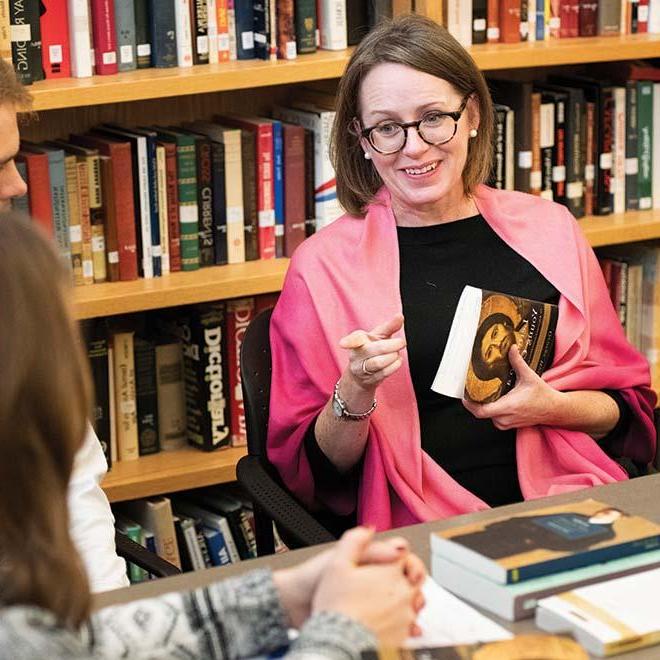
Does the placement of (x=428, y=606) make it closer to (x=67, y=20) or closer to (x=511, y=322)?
(x=511, y=322)

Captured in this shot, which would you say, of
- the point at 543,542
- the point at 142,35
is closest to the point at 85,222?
the point at 142,35

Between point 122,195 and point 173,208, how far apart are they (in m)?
0.12

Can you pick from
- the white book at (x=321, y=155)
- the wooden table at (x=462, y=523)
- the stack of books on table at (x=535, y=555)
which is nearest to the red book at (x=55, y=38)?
the white book at (x=321, y=155)

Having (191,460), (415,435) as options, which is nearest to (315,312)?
(415,435)

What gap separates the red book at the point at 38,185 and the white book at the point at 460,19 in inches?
37.8

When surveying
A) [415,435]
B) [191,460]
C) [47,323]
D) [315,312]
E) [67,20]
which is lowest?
[191,460]

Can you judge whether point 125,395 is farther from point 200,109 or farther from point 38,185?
point 200,109

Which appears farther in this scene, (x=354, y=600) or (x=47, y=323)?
(x=354, y=600)

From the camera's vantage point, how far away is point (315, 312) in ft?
7.66

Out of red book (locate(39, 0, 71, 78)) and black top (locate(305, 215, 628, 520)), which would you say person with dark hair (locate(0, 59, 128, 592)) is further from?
red book (locate(39, 0, 71, 78))

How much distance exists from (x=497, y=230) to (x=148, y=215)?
0.80m

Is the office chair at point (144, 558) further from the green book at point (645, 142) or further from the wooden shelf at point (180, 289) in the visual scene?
the green book at point (645, 142)

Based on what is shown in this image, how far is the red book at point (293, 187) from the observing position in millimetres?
2943

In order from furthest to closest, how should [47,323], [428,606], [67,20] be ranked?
[67,20], [428,606], [47,323]
